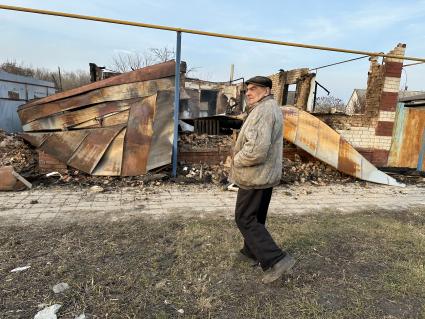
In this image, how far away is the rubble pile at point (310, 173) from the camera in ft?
21.7

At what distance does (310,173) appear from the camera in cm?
694

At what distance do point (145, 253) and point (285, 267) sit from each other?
1406 millimetres

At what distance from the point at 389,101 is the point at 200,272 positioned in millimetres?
6834

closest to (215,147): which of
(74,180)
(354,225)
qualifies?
(74,180)

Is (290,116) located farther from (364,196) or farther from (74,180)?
(74,180)

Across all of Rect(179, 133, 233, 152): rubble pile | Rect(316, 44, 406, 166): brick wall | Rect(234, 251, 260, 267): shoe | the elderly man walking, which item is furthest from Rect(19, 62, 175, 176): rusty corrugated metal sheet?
Rect(316, 44, 406, 166): brick wall

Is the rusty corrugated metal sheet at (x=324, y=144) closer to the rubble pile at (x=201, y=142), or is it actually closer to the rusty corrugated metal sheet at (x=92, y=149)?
the rubble pile at (x=201, y=142)

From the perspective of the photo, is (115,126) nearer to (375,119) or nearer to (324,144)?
(324,144)

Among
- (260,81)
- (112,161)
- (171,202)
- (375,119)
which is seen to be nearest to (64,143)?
(112,161)

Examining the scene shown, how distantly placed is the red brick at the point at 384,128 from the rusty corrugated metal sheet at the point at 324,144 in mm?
1353

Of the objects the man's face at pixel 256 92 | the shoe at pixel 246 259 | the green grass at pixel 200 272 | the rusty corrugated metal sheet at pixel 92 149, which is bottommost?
the green grass at pixel 200 272

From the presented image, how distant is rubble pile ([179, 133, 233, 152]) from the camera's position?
22.3 feet

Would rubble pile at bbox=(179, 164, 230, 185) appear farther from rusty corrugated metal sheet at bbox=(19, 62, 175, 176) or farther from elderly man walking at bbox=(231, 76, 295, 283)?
elderly man walking at bbox=(231, 76, 295, 283)

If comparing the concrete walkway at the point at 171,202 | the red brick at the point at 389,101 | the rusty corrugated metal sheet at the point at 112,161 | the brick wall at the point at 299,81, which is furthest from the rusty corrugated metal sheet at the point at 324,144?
the brick wall at the point at 299,81
